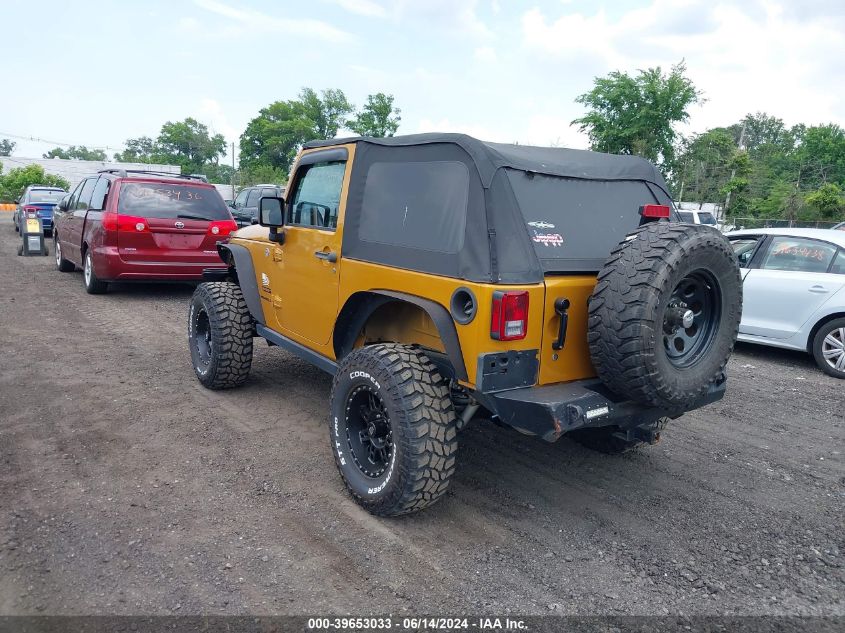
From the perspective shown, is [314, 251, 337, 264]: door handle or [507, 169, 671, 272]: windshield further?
[314, 251, 337, 264]: door handle

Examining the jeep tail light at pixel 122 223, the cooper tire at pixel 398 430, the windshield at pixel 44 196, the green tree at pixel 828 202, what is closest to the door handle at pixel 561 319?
the cooper tire at pixel 398 430

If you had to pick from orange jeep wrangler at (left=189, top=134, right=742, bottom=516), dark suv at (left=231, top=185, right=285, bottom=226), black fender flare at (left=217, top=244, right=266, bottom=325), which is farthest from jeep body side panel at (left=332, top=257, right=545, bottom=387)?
dark suv at (left=231, top=185, right=285, bottom=226)

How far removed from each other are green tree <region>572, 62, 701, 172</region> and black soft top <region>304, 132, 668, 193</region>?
1058 inches

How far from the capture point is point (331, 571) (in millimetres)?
2871

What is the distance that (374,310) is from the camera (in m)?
3.76

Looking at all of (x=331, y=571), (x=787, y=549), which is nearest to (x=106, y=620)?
(x=331, y=571)

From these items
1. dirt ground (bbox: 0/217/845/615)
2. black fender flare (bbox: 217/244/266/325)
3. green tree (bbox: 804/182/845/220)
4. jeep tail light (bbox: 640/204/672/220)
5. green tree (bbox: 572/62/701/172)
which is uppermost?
green tree (bbox: 572/62/701/172)

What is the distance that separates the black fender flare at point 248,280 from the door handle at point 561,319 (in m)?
2.84

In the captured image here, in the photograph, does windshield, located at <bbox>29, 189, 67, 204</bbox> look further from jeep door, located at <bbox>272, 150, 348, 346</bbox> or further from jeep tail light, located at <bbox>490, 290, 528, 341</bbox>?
jeep tail light, located at <bbox>490, 290, 528, 341</bbox>

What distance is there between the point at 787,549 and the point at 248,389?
13.7 feet

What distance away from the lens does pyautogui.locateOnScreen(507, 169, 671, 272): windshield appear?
3.30 metres

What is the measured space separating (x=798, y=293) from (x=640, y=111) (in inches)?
997

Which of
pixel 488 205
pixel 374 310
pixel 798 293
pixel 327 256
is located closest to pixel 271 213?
pixel 327 256

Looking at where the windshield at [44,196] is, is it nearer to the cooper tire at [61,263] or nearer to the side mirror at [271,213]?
the cooper tire at [61,263]
